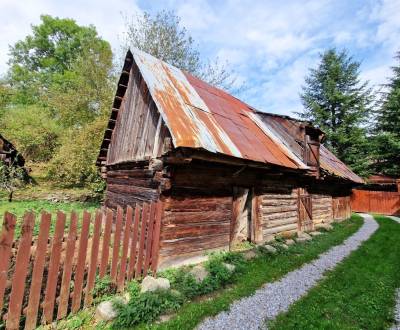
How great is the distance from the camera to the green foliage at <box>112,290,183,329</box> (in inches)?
150

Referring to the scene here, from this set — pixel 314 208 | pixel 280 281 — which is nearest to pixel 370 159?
pixel 314 208

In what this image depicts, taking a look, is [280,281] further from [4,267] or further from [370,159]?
[370,159]

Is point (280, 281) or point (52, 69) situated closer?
point (280, 281)

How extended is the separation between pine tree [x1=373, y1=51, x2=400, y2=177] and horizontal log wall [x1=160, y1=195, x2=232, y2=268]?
22.9m

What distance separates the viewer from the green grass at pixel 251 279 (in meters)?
4.03

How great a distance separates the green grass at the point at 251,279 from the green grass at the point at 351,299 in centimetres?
90

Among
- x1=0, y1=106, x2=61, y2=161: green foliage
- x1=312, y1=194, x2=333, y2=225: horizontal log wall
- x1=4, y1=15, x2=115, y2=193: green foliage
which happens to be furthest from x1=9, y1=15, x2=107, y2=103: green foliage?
x1=312, y1=194, x2=333, y2=225: horizontal log wall

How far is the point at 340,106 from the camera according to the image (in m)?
26.3

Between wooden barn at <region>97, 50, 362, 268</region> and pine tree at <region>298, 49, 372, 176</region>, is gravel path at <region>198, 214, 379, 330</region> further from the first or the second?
pine tree at <region>298, 49, 372, 176</region>

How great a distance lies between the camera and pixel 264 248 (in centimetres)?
774

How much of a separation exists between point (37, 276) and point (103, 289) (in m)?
1.27

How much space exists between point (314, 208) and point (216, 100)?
7.79 metres

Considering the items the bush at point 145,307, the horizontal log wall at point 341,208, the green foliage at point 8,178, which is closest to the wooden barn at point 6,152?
the green foliage at point 8,178

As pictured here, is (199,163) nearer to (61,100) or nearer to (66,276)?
(66,276)
